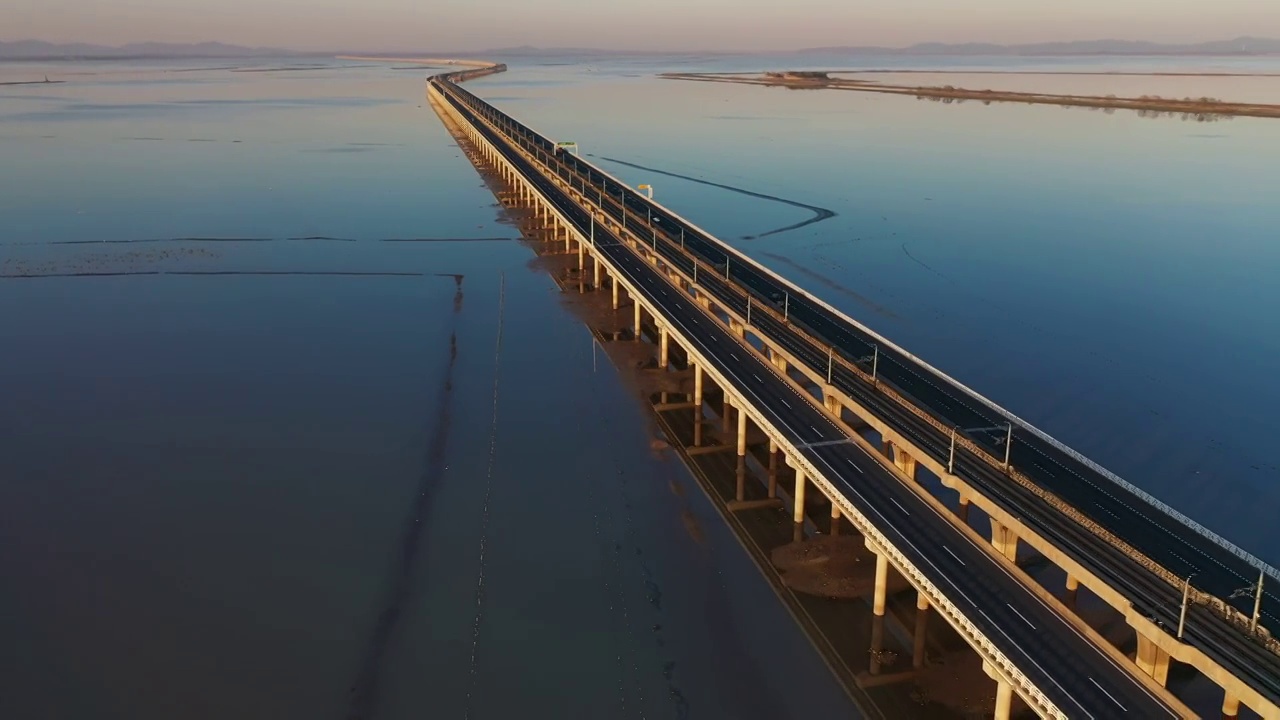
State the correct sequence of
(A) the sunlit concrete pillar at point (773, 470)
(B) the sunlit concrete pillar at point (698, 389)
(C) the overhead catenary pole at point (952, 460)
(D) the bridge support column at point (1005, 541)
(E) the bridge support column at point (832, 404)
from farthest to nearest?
1. (B) the sunlit concrete pillar at point (698, 389)
2. (A) the sunlit concrete pillar at point (773, 470)
3. (E) the bridge support column at point (832, 404)
4. (C) the overhead catenary pole at point (952, 460)
5. (D) the bridge support column at point (1005, 541)

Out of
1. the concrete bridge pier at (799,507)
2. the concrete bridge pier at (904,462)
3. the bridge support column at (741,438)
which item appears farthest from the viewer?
the bridge support column at (741,438)

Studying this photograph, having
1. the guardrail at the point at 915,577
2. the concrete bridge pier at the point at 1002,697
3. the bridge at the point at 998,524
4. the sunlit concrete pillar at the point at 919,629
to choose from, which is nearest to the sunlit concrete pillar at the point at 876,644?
the bridge at the point at 998,524

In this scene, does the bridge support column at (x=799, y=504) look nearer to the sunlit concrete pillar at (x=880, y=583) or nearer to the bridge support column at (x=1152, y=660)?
the sunlit concrete pillar at (x=880, y=583)

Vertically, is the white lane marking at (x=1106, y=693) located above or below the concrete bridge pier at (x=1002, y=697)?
above

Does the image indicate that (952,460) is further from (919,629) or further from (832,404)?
(832,404)

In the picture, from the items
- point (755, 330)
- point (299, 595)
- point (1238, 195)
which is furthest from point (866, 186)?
point (299, 595)

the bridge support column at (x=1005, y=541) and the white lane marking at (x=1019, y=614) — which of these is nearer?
the white lane marking at (x=1019, y=614)

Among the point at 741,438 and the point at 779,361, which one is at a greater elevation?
the point at 779,361

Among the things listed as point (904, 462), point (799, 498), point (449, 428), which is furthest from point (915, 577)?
point (449, 428)
